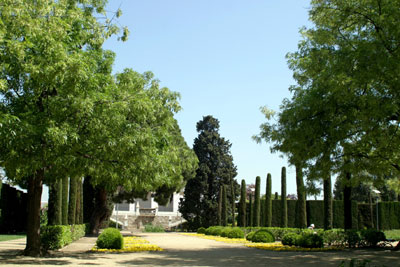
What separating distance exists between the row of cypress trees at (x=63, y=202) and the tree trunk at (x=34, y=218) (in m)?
2.65

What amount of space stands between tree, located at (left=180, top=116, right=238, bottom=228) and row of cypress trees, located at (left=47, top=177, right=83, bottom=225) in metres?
20.0

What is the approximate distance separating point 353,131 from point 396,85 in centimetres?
283

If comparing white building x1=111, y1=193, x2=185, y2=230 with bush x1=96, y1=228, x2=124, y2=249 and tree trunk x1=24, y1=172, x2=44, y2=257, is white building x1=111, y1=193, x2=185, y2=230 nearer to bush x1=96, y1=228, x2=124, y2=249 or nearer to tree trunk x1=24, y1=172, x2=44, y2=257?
bush x1=96, y1=228, x2=124, y2=249

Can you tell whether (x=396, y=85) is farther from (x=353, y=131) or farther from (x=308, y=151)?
(x=308, y=151)

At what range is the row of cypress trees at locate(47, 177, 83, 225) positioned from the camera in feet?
58.8

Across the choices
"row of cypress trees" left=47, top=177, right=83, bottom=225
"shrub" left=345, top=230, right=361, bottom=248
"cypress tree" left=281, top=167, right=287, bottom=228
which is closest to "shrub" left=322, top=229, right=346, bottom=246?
"shrub" left=345, top=230, right=361, bottom=248

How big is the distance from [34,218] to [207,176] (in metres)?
32.5

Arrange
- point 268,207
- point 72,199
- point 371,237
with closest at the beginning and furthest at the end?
point 371,237 < point 72,199 < point 268,207

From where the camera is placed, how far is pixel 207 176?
148 feet

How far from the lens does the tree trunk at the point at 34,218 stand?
13156mm

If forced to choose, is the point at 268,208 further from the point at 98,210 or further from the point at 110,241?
the point at 110,241

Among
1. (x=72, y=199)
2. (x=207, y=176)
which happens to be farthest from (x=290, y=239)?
(x=207, y=176)

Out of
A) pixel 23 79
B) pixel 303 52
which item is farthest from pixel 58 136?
pixel 303 52

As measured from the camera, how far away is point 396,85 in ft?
35.7
